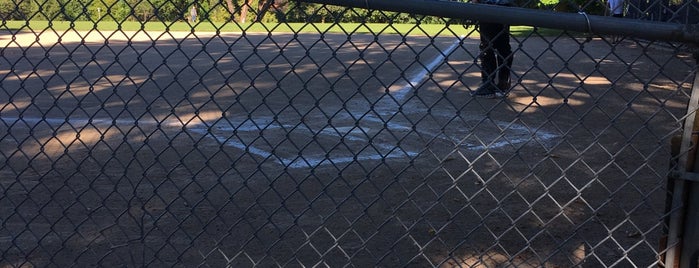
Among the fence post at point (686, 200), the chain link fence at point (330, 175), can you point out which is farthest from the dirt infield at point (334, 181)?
the fence post at point (686, 200)

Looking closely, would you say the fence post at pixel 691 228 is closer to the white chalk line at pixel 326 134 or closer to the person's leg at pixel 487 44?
the person's leg at pixel 487 44

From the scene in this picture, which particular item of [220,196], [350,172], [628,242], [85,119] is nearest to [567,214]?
[628,242]

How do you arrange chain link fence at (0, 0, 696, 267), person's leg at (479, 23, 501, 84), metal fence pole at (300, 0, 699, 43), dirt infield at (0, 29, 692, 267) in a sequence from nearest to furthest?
metal fence pole at (300, 0, 699, 43), person's leg at (479, 23, 501, 84), chain link fence at (0, 0, 696, 267), dirt infield at (0, 29, 692, 267)

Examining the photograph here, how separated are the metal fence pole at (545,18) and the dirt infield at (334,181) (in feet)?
0.98

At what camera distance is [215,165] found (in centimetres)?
670

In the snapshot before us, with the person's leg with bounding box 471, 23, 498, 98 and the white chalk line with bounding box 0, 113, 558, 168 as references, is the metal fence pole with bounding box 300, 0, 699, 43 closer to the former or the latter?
the person's leg with bounding box 471, 23, 498, 98

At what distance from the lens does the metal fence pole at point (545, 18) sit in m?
2.67

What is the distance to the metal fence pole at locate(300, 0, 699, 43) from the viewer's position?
267cm

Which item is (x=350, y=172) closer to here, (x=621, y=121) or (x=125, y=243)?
(x=125, y=243)

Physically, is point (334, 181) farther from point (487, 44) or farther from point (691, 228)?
A: point (691, 228)

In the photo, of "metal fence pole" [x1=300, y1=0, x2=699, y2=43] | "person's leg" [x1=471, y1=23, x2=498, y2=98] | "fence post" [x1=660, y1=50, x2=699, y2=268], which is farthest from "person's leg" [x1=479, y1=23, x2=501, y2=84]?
"fence post" [x1=660, y1=50, x2=699, y2=268]

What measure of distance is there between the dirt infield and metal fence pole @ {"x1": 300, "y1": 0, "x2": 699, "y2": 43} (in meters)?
0.30

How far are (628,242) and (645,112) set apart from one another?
4.78 metres

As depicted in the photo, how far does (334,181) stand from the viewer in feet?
13.6
